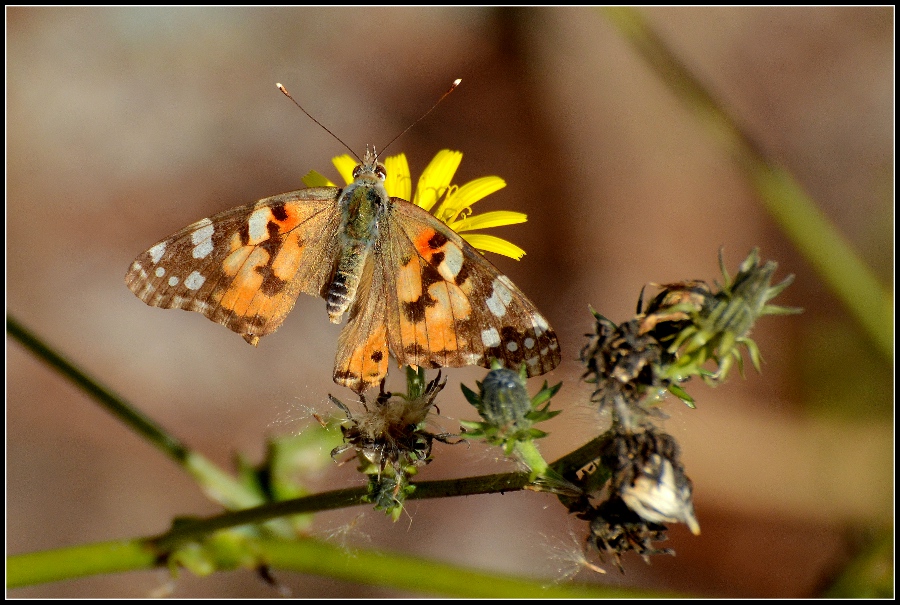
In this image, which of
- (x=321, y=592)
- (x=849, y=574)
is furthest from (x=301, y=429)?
(x=849, y=574)

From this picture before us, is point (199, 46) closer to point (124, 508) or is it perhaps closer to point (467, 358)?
point (124, 508)

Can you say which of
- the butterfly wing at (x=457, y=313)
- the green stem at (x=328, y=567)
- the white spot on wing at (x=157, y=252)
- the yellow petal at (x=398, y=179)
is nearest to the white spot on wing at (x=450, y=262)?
the butterfly wing at (x=457, y=313)

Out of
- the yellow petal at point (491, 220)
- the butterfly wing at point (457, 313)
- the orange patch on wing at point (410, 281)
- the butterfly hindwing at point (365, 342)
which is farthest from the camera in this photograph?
the yellow petal at point (491, 220)

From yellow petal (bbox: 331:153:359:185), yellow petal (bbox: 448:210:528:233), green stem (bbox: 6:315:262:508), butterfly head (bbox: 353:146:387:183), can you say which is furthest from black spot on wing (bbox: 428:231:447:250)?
green stem (bbox: 6:315:262:508)

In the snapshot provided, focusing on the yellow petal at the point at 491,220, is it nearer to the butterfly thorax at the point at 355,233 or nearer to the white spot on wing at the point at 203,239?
the butterfly thorax at the point at 355,233

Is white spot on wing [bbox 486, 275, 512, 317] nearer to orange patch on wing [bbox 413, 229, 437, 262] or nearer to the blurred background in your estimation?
orange patch on wing [bbox 413, 229, 437, 262]

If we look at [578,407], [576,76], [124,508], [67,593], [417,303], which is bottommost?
[67,593]

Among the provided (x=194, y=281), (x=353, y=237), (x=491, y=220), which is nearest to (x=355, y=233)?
(x=353, y=237)
